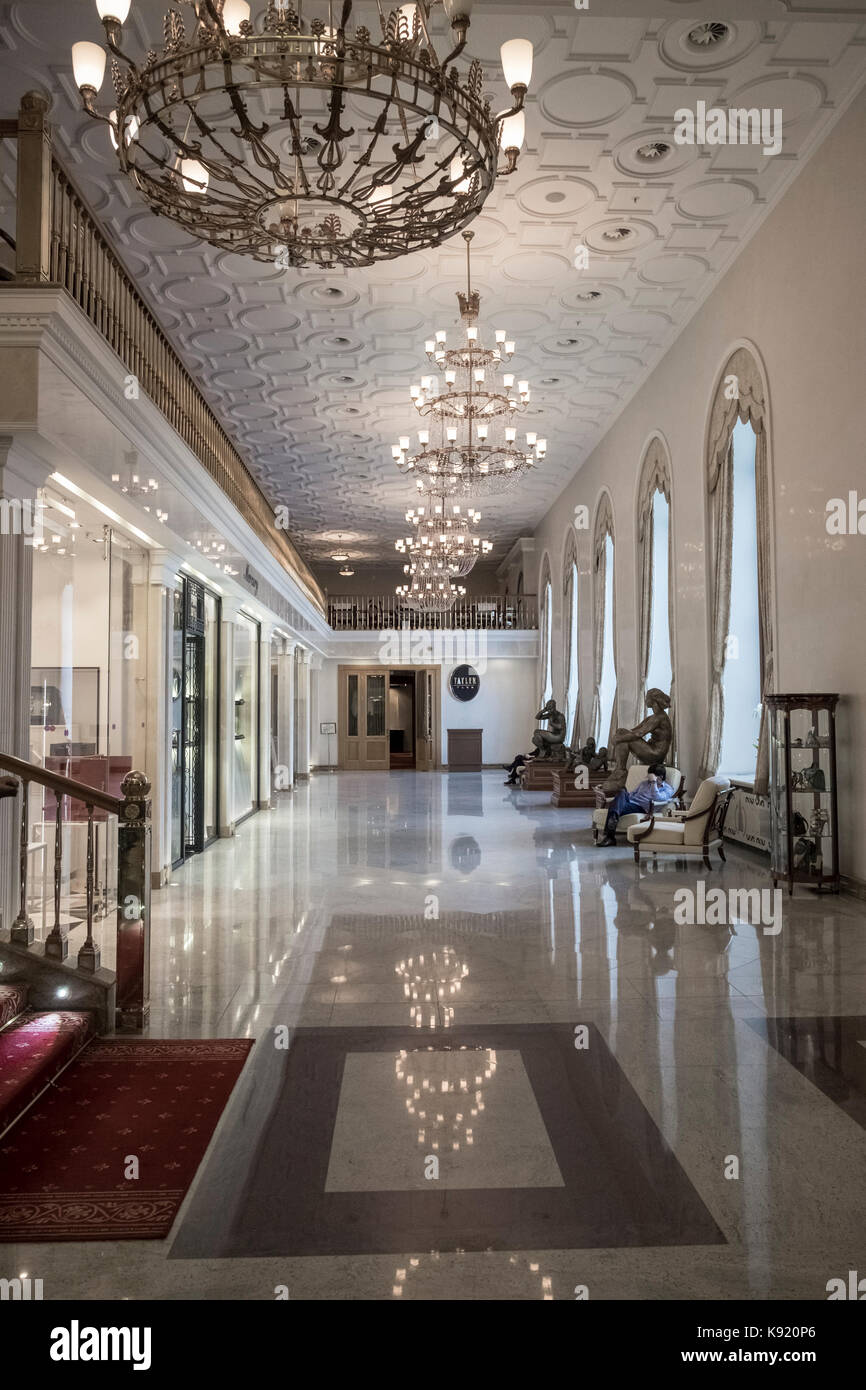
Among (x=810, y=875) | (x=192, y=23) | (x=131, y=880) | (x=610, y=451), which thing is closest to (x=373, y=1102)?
(x=131, y=880)

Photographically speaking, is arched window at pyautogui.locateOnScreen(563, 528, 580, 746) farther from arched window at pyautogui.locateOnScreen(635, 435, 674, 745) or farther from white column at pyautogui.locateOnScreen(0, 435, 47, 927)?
white column at pyautogui.locateOnScreen(0, 435, 47, 927)

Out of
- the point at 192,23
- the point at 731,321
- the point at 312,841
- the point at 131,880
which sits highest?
the point at 192,23

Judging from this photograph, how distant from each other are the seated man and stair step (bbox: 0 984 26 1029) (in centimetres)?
715

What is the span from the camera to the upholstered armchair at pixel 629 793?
34.2 ft

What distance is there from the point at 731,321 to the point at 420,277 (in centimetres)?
326

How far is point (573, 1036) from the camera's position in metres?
4.45

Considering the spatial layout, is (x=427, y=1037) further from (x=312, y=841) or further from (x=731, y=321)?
(x=731, y=321)

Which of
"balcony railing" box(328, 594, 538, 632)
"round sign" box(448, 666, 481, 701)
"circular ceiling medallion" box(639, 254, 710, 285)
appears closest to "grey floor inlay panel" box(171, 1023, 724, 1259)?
"circular ceiling medallion" box(639, 254, 710, 285)

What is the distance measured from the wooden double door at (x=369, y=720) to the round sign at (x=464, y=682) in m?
0.84

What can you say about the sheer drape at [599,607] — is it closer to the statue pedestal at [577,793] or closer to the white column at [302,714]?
the statue pedestal at [577,793]

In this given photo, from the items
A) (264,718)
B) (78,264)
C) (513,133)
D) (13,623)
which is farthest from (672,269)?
(264,718)

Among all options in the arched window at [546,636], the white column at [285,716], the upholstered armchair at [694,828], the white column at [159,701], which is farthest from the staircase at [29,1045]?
the arched window at [546,636]

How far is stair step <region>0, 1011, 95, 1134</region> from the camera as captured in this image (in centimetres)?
354

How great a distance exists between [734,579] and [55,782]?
26.1 ft
